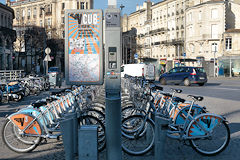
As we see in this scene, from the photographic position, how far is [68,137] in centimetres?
514

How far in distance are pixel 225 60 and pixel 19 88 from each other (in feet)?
128

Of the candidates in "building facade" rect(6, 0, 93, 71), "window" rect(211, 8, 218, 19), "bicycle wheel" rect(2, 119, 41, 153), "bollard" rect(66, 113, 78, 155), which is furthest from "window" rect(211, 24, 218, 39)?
"bollard" rect(66, 113, 78, 155)

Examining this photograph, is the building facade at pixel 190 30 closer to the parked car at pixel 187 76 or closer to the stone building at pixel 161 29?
the stone building at pixel 161 29

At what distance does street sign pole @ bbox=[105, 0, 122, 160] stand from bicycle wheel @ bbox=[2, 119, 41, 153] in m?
1.93

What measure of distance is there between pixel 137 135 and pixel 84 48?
188 centimetres

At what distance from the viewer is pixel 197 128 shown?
6.01m

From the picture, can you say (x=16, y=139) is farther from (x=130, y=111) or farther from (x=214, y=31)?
(x=214, y=31)

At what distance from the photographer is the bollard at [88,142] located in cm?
496

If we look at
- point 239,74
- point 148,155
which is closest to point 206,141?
point 148,155

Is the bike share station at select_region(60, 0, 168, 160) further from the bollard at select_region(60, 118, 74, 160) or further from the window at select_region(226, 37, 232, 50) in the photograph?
the window at select_region(226, 37, 232, 50)

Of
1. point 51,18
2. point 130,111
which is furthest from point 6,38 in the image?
point 130,111

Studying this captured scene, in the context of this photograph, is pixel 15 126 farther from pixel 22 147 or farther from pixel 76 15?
pixel 76 15

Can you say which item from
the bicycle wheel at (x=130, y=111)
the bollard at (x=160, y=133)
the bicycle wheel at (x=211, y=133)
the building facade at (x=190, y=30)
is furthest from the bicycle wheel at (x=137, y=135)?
the building facade at (x=190, y=30)

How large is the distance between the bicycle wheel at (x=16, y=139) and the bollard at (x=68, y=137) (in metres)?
1.28
